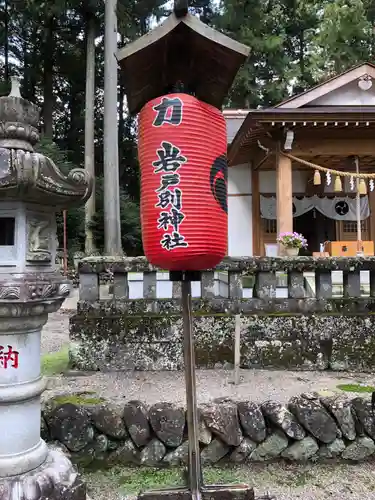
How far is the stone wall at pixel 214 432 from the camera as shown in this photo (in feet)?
10.6

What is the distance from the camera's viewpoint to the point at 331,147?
32.1 ft

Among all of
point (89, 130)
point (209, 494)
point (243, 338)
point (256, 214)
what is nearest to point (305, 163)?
point (256, 214)

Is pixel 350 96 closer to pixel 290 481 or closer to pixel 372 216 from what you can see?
pixel 372 216

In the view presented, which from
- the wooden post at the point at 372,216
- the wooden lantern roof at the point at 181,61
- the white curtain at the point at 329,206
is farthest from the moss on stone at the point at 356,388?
the wooden post at the point at 372,216

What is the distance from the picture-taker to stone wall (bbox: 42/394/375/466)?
127 inches

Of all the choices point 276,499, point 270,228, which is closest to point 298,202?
point 270,228

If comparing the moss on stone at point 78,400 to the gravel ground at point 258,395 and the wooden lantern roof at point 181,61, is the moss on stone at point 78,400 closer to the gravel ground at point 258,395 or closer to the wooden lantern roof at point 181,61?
the gravel ground at point 258,395

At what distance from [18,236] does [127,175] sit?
78.6ft

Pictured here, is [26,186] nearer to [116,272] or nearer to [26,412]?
[26,412]

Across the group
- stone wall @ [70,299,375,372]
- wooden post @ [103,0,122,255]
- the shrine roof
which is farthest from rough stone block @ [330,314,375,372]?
wooden post @ [103,0,122,255]

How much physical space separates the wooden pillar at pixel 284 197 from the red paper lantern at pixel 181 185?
645cm

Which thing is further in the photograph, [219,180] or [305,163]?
[305,163]

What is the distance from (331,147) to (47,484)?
9216 millimetres

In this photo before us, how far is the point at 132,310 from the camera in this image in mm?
5277
